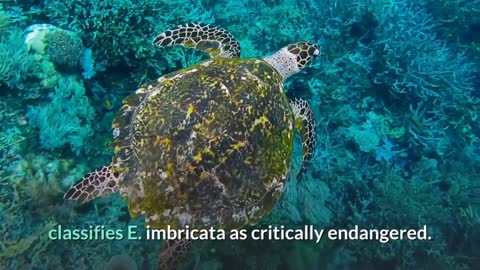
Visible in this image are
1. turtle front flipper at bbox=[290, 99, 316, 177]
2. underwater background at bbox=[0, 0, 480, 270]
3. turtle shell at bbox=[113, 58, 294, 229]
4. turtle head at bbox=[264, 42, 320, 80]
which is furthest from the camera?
turtle head at bbox=[264, 42, 320, 80]

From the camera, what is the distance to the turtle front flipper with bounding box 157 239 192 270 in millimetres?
2377

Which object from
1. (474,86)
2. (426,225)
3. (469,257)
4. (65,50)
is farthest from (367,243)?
(65,50)

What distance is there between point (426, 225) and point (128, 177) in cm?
261

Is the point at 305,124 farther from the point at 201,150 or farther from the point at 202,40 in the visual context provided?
the point at 201,150

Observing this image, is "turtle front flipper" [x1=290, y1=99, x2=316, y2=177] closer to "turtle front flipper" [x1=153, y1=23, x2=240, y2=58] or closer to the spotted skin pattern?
the spotted skin pattern

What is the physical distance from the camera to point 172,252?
2391 millimetres

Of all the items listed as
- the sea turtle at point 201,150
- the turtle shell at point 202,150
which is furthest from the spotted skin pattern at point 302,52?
the turtle shell at point 202,150

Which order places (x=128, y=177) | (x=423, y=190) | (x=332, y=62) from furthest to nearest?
(x=332, y=62) → (x=423, y=190) → (x=128, y=177)

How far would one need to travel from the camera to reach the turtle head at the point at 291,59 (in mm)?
3072

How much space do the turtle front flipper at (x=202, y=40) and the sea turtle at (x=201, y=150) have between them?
0.57m

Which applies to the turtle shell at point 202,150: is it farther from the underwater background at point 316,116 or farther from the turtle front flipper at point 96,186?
the underwater background at point 316,116

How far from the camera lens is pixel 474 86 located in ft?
12.8

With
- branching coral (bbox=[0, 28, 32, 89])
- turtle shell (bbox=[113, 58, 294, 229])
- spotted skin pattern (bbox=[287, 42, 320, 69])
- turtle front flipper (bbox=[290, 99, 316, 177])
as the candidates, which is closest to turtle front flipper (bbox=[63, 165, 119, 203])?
turtle shell (bbox=[113, 58, 294, 229])

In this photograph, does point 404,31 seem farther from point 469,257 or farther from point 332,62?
point 469,257
